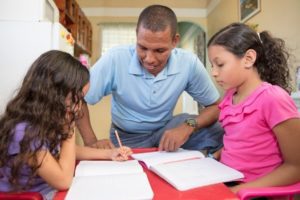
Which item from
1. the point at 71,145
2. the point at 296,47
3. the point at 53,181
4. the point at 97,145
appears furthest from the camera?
the point at 296,47

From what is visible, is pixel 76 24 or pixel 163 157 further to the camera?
pixel 76 24

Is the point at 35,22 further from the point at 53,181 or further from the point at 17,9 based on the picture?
the point at 53,181

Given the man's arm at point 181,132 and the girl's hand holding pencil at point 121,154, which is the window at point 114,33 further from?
the girl's hand holding pencil at point 121,154

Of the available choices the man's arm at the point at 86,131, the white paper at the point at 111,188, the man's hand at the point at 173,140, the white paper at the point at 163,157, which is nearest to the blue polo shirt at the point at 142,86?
the man's arm at the point at 86,131

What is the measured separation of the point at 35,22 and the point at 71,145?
3.31 feet

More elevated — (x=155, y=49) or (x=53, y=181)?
(x=155, y=49)

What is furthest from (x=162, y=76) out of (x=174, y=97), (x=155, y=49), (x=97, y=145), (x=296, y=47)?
(x=296, y=47)

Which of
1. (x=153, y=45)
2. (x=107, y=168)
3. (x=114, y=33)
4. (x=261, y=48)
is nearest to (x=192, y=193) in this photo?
(x=107, y=168)

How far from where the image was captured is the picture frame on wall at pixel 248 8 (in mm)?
2551

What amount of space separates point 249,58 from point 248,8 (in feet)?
6.60

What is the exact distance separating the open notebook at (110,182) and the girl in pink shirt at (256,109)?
258 mm

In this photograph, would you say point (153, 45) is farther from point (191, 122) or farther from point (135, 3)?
point (135, 3)

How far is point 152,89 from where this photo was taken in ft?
4.71

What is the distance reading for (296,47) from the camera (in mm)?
2027
